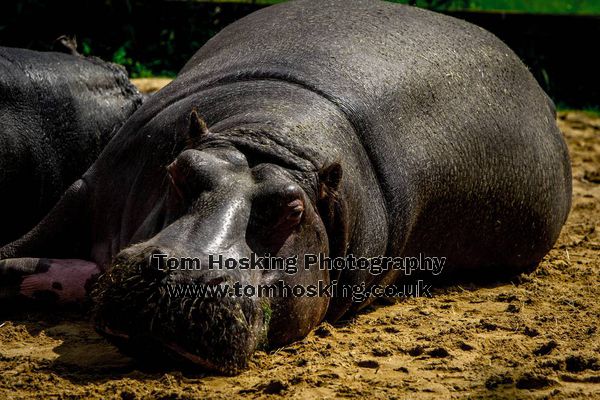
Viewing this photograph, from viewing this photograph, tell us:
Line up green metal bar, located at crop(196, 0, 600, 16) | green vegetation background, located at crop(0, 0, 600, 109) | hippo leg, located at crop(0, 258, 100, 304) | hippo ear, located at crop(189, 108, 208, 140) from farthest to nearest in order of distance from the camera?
green metal bar, located at crop(196, 0, 600, 16)
green vegetation background, located at crop(0, 0, 600, 109)
hippo leg, located at crop(0, 258, 100, 304)
hippo ear, located at crop(189, 108, 208, 140)

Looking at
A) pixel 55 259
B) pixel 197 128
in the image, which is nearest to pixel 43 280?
pixel 55 259

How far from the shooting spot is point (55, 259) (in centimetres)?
509

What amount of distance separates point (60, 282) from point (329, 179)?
4.69 feet

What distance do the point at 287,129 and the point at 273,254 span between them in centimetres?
63

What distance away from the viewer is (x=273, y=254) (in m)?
4.03

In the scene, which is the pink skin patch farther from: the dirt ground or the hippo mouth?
the hippo mouth

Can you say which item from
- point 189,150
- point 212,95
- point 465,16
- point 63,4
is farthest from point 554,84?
point 189,150

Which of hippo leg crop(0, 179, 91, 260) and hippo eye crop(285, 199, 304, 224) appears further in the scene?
hippo leg crop(0, 179, 91, 260)

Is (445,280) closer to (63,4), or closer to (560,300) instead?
(560,300)

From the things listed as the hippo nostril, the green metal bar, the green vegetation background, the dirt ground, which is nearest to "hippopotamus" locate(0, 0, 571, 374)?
the hippo nostril

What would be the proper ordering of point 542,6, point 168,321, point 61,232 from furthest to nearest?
point 542,6
point 61,232
point 168,321

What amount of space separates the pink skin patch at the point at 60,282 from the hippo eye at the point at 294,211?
1288 mm

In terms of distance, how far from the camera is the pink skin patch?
484 centimetres

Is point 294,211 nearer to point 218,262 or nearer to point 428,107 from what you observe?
point 218,262
